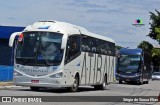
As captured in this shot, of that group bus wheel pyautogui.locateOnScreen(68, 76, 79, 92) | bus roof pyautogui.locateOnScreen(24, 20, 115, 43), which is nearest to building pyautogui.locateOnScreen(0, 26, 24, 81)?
bus wheel pyautogui.locateOnScreen(68, 76, 79, 92)

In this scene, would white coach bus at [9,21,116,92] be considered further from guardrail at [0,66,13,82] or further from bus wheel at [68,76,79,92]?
guardrail at [0,66,13,82]

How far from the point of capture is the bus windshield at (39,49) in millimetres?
21828

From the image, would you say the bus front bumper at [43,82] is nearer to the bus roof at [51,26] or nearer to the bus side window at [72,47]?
the bus side window at [72,47]

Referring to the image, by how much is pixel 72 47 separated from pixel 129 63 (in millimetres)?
21802

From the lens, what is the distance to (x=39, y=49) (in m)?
21.9

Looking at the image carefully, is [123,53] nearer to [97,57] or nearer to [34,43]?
[97,57]

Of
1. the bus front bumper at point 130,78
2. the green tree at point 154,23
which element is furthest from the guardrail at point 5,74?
the green tree at point 154,23

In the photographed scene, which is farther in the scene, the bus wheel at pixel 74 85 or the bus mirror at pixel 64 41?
the bus wheel at pixel 74 85

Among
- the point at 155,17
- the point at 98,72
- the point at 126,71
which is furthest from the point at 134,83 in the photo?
the point at 155,17

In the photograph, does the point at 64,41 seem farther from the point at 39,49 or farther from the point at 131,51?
the point at 131,51

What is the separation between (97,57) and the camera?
89.8ft

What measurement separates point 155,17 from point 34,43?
63.7 m

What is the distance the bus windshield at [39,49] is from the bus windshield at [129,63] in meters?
22.6

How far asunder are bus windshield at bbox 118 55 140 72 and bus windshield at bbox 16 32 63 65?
2259 cm
